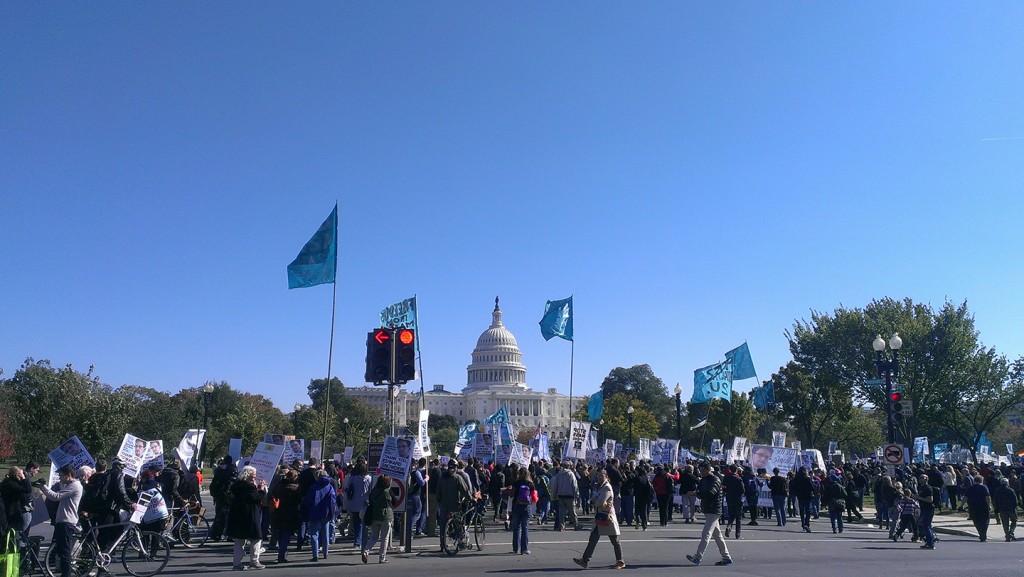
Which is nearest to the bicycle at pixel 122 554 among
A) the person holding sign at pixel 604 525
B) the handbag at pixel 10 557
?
the handbag at pixel 10 557

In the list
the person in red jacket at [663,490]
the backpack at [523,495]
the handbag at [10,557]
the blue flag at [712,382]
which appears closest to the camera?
the handbag at [10,557]

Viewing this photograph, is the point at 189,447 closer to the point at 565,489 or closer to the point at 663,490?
the point at 565,489

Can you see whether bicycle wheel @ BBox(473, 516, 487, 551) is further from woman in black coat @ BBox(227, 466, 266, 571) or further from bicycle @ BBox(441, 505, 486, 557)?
woman in black coat @ BBox(227, 466, 266, 571)

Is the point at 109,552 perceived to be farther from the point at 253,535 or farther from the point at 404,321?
the point at 404,321

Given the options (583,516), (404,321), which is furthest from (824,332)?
(404,321)

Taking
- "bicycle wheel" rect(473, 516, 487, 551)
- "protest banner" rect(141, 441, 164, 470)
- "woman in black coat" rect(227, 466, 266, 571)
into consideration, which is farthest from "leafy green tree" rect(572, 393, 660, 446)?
"woman in black coat" rect(227, 466, 266, 571)

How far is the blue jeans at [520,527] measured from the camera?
564 inches

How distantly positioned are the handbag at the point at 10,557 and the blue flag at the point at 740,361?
32.7 metres

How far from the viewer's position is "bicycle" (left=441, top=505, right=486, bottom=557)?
1455cm

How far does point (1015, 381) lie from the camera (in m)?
49.3

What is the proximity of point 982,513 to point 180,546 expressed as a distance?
60.5ft

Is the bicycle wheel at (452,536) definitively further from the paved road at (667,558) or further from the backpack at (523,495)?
the backpack at (523,495)

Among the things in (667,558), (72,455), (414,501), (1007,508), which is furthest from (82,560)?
(1007,508)

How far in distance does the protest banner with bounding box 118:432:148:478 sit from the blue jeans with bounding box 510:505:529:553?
34.3ft
